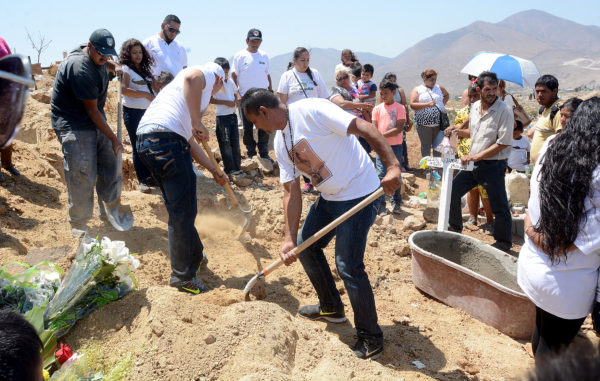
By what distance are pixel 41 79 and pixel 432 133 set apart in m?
10.9

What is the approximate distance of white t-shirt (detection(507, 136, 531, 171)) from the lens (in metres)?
7.34

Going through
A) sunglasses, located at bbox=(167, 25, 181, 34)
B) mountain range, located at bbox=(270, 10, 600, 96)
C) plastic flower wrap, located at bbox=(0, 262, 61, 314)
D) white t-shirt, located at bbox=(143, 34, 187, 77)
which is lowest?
plastic flower wrap, located at bbox=(0, 262, 61, 314)

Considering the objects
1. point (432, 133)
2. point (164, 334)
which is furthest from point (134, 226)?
point (432, 133)

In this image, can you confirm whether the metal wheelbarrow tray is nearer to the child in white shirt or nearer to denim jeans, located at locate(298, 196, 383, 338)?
denim jeans, located at locate(298, 196, 383, 338)

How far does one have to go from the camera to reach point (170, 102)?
3770 mm

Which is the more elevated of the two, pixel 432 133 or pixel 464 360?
pixel 432 133

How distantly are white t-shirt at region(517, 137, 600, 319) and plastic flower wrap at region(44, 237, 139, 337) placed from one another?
2.53 m

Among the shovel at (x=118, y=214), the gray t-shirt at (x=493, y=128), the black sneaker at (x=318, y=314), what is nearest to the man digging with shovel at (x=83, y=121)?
the shovel at (x=118, y=214)

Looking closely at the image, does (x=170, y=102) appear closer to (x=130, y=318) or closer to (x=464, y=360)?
(x=130, y=318)

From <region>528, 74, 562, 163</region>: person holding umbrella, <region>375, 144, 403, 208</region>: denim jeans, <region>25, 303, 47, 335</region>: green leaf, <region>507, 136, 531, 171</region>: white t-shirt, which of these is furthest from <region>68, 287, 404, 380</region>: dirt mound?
<region>507, 136, 531, 171</region>: white t-shirt

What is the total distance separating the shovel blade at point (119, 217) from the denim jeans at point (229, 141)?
6.53 ft

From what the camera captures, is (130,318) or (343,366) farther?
(130,318)

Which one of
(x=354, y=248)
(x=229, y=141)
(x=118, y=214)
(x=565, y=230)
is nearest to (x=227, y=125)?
(x=229, y=141)

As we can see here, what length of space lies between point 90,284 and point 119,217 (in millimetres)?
2426
